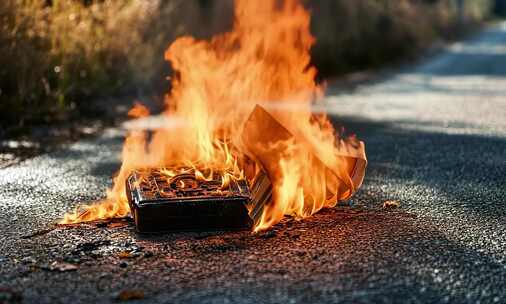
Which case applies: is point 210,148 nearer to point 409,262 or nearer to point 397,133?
point 409,262

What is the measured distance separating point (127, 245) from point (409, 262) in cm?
153

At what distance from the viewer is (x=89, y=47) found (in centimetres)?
1218

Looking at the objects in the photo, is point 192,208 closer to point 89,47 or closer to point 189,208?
point 189,208

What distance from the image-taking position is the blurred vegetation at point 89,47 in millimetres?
10281

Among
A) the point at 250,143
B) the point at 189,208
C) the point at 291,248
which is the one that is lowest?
the point at 291,248

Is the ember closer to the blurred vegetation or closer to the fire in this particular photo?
the fire

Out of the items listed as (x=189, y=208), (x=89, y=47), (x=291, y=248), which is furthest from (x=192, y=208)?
(x=89, y=47)

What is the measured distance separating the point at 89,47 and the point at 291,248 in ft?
26.4

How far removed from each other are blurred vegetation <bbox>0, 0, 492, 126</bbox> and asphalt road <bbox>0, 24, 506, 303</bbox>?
245 cm

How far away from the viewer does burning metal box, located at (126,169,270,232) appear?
5.14 meters

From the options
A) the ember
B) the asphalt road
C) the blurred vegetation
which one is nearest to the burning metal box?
the ember

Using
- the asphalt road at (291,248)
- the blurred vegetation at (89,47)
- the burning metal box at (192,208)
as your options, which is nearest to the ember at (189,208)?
the burning metal box at (192,208)

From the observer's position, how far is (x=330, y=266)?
442cm

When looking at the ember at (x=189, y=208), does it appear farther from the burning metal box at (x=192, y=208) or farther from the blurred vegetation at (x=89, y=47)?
the blurred vegetation at (x=89, y=47)
